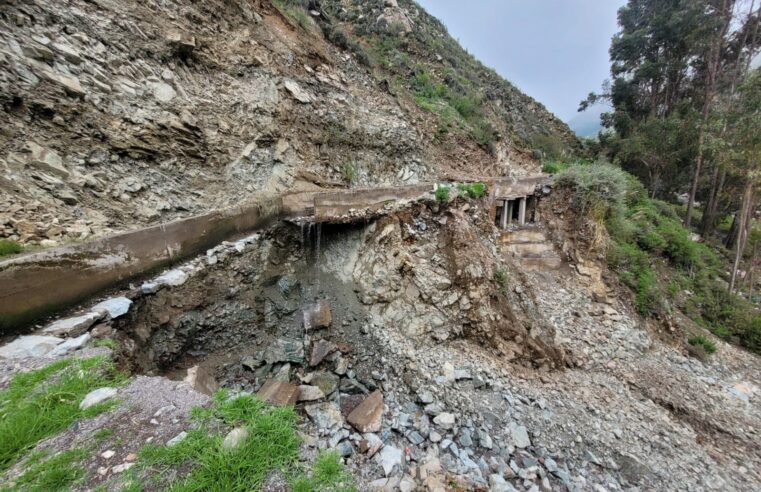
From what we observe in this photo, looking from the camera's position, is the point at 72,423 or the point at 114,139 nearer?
the point at 72,423

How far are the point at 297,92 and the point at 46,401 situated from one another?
7.65 metres

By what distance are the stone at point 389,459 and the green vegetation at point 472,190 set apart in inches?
196

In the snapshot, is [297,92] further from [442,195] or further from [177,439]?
[177,439]

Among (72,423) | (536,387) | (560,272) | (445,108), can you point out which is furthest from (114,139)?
(445,108)

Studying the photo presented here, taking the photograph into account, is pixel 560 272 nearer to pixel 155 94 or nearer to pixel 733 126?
pixel 733 126

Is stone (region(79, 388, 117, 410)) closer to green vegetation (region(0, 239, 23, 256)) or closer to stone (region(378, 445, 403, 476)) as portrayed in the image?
green vegetation (region(0, 239, 23, 256))

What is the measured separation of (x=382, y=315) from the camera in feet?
17.4

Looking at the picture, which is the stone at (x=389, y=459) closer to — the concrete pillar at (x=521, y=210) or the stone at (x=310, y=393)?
the stone at (x=310, y=393)

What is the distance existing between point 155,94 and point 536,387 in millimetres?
8919

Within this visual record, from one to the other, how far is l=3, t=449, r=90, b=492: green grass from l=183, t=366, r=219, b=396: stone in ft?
7.18

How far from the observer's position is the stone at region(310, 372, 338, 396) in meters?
4.04

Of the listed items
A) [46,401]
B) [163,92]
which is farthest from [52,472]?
[163,92]

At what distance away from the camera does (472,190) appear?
6.11m

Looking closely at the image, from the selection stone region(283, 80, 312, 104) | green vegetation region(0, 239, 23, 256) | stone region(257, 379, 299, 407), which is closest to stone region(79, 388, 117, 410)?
stone region(257, 379, 299, 407)
